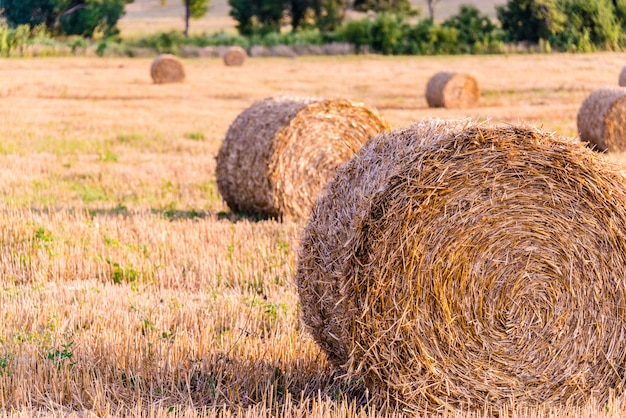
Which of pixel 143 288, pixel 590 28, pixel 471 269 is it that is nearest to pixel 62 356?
pixel 143 288

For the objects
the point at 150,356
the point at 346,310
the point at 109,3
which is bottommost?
the point at 150,356

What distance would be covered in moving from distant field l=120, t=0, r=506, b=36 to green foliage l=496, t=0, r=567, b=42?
38.0 m

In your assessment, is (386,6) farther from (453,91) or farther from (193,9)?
(453,91)

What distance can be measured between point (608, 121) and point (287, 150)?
27.6 feet

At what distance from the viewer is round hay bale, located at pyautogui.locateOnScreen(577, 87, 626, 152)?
17266mm

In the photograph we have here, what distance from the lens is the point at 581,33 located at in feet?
180

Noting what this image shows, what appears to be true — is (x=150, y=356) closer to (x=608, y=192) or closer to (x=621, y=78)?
(x=608, y=192)

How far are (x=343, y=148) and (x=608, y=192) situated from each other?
6100 millimetres

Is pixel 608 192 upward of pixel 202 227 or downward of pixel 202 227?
upward

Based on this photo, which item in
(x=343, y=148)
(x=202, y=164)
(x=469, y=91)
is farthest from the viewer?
(x=469, y=91)

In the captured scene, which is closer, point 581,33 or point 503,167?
point 503,167

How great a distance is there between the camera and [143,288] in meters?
8.20

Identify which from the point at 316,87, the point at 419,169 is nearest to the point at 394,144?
the point at 419,169

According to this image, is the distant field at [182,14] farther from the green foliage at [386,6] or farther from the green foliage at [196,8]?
the green foliage at [386,6]
